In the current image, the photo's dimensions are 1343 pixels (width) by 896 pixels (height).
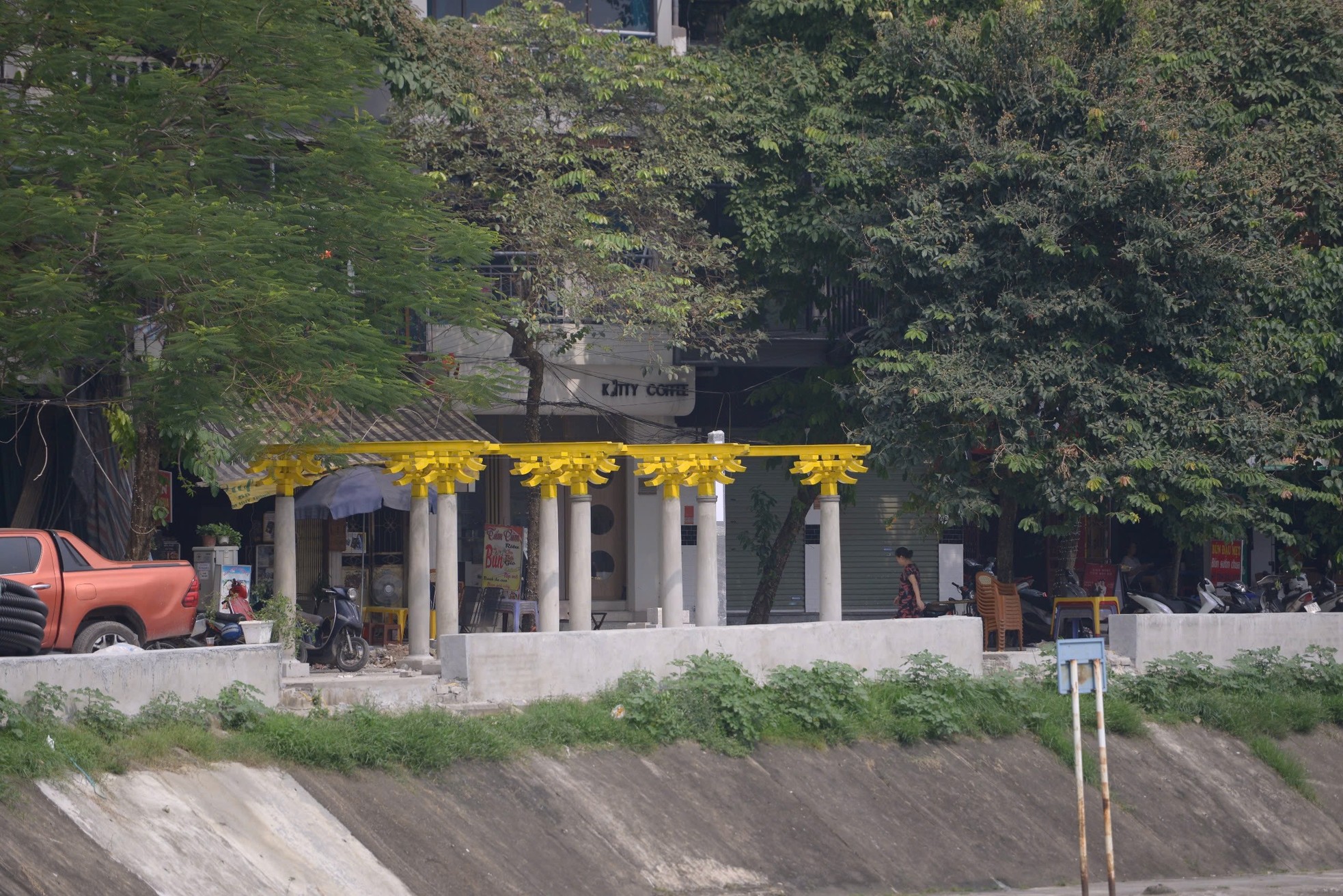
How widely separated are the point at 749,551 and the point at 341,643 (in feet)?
35.5

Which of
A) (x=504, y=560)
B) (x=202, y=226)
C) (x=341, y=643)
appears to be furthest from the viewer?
(x=504, y=560)

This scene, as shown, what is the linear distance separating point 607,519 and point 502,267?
206 inches

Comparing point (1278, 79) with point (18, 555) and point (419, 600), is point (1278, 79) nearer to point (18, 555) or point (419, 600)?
point (419, 600)

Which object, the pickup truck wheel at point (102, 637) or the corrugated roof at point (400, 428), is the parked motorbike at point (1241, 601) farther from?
the pickup truck wheel at point (102, 637)

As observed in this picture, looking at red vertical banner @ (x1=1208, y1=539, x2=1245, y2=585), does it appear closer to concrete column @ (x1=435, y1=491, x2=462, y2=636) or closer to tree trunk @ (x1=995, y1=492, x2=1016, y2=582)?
tree trunk @ (x1=995, y1=492, x2=1016, y2=582)

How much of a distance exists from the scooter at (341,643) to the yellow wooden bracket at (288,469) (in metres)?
1.29

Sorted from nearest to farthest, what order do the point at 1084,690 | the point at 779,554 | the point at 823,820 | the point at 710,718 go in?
1. the point at 1084,690
2. the point at 823,820
3. the point at 710,718
4. the point at 779,554

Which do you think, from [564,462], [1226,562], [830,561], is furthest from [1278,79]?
[564,462]

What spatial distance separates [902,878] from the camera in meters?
16.1

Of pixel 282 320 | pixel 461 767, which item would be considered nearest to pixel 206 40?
pixel 282 320

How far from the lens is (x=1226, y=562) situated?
2969 centimetres

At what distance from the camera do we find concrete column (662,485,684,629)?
2006 centimetres

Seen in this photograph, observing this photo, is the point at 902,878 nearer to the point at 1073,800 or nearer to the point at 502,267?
the point at 1073,800

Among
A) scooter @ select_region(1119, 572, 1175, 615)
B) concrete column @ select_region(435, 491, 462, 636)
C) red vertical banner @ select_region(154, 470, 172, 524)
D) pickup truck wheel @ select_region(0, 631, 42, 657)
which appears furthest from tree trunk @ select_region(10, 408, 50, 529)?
scooter @ select_region(1119, 572, 1175, 615)
